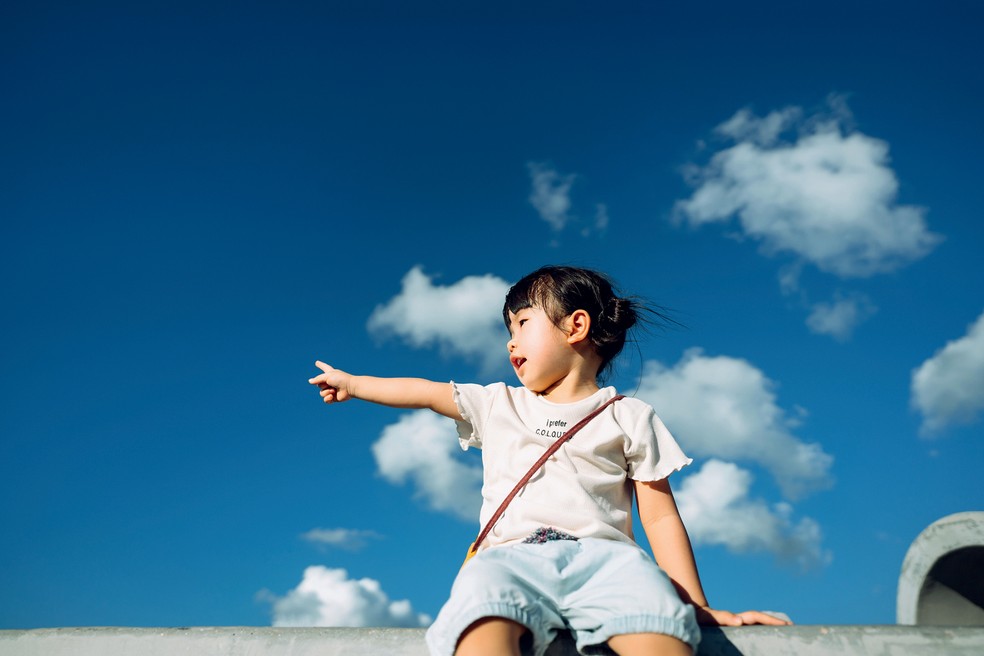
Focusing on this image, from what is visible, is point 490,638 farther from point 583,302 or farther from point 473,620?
point 583,302

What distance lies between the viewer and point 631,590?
2.21m

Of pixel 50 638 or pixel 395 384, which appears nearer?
pixel 50 638

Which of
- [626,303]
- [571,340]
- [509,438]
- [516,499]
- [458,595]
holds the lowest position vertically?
[458,595]

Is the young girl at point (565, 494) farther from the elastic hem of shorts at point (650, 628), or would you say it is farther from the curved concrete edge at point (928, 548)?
the curved concrete edge at point (928, 548)

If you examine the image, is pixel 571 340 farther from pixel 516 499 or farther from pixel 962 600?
pixel 962 600

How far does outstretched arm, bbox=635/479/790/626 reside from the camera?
9.12 feet

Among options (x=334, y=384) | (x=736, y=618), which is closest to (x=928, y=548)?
(x=736, y=618)

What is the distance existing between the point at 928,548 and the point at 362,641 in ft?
6.78

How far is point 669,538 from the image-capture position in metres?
2.96

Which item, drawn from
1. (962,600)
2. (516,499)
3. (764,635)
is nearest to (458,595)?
(516,499)

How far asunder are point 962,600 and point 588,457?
1.57 metres

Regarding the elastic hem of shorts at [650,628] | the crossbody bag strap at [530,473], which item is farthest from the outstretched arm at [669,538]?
the elastic hem of shorts at [650,628]

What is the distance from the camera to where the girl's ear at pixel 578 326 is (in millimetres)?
3480

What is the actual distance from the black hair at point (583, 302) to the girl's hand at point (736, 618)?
141 centimetres
